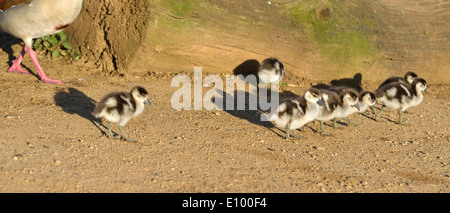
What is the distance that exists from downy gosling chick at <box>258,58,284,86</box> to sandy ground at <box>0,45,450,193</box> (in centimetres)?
137

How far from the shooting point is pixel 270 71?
929cm

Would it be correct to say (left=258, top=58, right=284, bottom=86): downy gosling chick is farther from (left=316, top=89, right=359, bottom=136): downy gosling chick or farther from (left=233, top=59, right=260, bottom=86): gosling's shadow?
(left=316, top=89, right=359, bottom=136): downy gosling chick

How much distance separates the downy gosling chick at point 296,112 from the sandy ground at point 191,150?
264 mm

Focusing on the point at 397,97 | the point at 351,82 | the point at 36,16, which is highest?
the point at 36,16

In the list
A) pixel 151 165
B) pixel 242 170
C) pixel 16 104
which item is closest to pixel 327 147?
pixel 242 170

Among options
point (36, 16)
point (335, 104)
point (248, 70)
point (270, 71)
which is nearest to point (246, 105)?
point (270, 71)

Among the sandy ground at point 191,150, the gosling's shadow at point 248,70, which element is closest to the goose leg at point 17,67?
the sandy ground at point 191,150

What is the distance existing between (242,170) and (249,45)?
438cm

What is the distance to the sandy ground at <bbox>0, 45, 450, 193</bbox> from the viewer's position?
17.1 feet

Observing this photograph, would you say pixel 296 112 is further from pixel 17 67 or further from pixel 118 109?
pixel 17 67

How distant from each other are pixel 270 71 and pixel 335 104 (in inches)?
77.1

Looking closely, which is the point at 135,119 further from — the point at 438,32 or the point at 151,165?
the point at 438,32

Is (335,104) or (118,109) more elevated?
(335,104)

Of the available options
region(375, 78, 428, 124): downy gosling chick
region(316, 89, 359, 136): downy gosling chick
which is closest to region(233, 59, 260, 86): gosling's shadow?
region(316, 89, 359, 136): downy gosling chick
